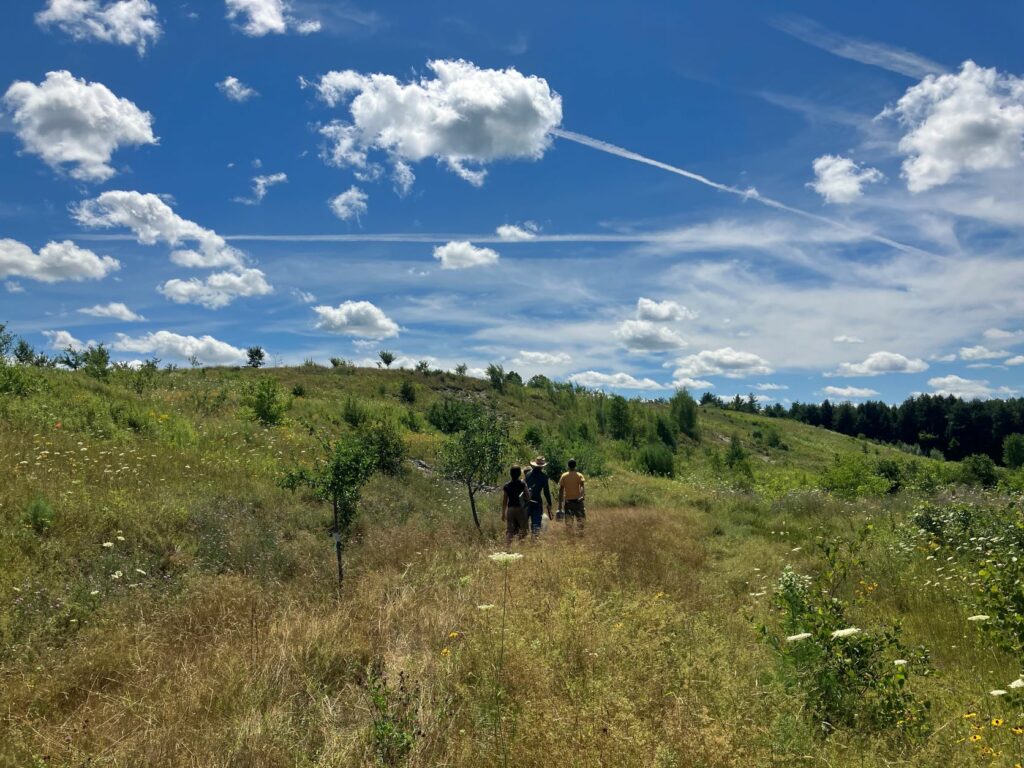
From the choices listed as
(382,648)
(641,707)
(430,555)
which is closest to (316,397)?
(430,555)

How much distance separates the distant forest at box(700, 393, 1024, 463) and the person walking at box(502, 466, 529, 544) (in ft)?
309

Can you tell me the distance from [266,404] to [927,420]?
123 metres

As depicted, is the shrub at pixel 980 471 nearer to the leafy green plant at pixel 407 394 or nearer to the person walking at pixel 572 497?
the person walking at pixel 572 497

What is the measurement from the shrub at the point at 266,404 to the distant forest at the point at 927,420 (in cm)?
8861

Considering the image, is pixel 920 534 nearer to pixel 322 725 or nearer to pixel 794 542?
pixel 794 542

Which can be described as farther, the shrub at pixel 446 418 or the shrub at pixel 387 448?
the shrub at pixel 446 418

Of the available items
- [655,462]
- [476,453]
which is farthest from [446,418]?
[476,453]

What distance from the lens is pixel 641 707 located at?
369 cm

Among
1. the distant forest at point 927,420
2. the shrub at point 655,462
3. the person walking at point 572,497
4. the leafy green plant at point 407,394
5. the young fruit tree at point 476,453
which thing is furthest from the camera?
the distant forest at point 927,420

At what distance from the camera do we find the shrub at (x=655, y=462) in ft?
97.5

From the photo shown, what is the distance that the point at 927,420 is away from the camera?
106125 mm

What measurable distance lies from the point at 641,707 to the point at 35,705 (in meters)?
4.27

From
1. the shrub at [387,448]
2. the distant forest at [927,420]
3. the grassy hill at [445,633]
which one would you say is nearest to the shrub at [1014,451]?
the distant forest at [927,420]

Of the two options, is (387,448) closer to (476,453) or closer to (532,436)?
(476,453)
